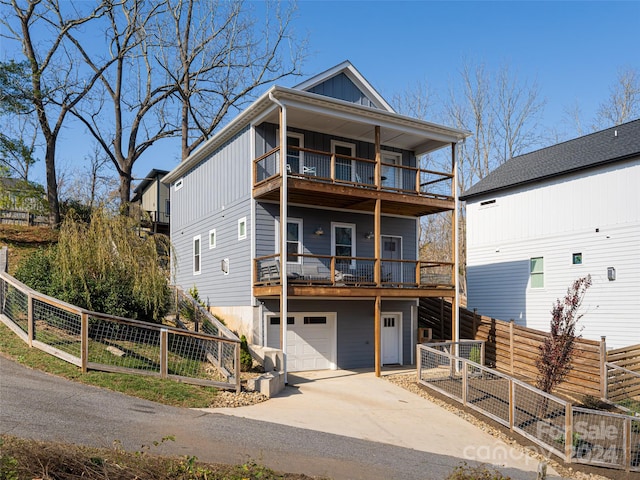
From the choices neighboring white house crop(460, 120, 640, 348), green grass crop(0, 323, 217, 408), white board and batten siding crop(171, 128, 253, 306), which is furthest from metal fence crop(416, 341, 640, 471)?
neighboring white house crop(460, 120, 640, 348)

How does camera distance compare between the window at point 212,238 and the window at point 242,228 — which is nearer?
the window at point 242,228

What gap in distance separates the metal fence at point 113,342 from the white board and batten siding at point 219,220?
3.92m

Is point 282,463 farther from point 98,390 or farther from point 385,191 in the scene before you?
point 385,191

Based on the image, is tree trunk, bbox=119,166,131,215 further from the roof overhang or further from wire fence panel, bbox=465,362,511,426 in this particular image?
wire fence panel, bbox=465,362,511,426

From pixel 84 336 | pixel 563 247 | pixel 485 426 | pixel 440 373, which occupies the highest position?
pixel 563 247

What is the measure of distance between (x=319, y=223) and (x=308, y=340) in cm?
383

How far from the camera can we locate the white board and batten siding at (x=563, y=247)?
1775 cm

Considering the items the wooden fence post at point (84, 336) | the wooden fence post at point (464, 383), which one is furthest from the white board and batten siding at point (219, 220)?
the wooden fence post at point (464, 383)

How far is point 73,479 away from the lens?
4605mm

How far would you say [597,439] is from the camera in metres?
10.1

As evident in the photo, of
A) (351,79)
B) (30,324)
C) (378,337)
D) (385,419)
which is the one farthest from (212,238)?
(385,419)

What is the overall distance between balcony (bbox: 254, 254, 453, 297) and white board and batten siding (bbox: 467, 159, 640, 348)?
5.34m

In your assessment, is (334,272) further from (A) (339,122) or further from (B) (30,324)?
(B) (30,324)

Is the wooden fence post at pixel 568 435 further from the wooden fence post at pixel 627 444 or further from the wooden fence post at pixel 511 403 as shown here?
the wooden fence post at pixel 511 403
